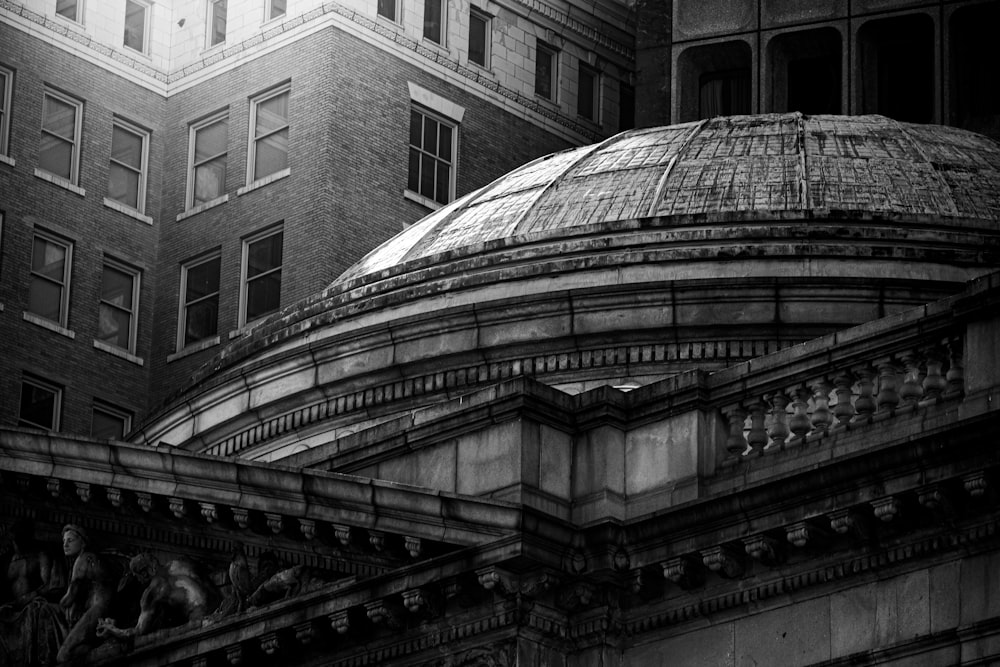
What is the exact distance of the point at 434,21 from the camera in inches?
3054

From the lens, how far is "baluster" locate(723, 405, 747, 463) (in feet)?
120

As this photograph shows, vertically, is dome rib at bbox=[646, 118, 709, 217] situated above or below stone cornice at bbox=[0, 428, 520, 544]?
above

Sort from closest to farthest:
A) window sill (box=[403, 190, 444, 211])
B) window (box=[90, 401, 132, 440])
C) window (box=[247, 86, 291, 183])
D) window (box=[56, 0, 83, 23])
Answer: window sill (box=[403, 190, 444, 211]) → window (box=[90, 401, 132, 440]) → window (box=[247, 86, 291, 183]) → window (box=[56, 0, 83, 23])

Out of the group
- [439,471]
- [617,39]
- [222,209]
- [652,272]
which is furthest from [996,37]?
[439,471]

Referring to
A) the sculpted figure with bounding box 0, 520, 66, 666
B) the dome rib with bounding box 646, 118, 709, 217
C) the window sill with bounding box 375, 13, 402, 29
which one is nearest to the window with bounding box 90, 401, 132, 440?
the window sill with bounding box 375, 13, 402, 29

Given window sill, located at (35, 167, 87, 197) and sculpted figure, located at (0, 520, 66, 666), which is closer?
sculpted figure, located at (0, 520, 66, 666)

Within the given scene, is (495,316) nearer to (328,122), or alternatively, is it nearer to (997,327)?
(997,327)

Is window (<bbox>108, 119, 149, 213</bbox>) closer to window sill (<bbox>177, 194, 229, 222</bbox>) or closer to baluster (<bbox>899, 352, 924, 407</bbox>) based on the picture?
window sill (<bbox>177, 194, 229, 222</bbox>)

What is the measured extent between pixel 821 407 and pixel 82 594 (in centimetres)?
950

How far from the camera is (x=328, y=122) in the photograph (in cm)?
7325

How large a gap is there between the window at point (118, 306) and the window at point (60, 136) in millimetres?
2543

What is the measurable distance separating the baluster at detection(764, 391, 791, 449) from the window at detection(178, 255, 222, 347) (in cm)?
3992

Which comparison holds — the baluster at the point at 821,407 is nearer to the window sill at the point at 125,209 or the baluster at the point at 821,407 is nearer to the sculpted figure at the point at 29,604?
the sculpted figure at the point at 29,604

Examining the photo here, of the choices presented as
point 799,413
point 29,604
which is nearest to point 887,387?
point 799,413
